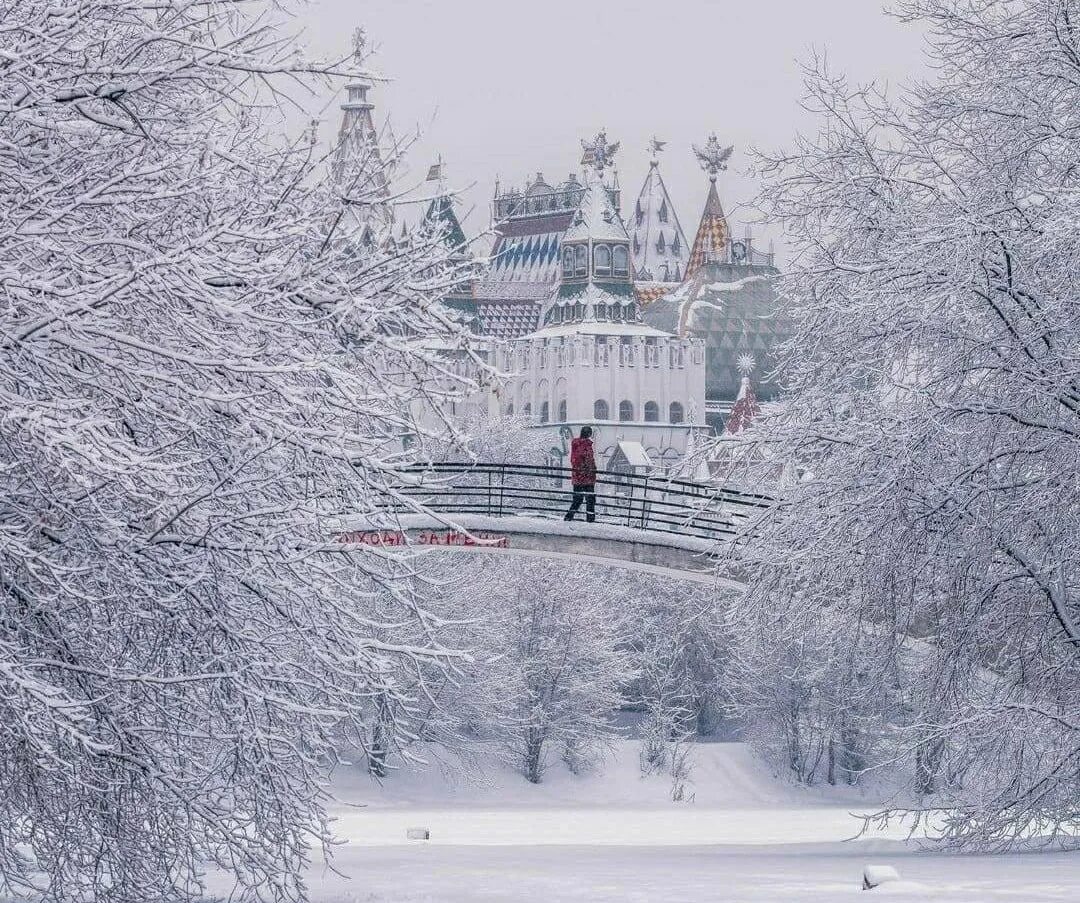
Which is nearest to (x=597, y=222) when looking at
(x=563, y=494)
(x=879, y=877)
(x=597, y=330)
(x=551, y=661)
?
(x=597, y=330)

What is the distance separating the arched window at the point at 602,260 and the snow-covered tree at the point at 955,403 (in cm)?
15675

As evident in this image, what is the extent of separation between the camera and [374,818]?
46.9 m

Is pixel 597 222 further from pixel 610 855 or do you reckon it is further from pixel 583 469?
pixel 610 855

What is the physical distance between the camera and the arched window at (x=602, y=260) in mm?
179000

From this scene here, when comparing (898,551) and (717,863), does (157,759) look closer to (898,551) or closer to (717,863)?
(898,551)

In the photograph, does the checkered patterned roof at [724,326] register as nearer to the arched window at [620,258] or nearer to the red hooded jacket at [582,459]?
the arched window at [620,258]

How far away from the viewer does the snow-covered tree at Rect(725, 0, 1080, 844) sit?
63.3 feet

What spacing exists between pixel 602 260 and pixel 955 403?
525 ft

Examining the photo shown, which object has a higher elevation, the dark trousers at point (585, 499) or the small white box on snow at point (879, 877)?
the dark trousers at point (585, 499)

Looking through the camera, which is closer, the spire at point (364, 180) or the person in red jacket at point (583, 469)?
the spire at point (364, 180)

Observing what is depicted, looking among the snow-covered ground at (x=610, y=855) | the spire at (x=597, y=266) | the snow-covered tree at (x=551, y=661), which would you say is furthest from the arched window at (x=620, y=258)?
the snow-covered ground at (x=610, y=855)

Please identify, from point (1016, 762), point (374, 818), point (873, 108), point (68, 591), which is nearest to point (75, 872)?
point (68, 591)

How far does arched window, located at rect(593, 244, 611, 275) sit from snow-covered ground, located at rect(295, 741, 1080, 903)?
118m

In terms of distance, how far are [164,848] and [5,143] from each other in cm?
503
